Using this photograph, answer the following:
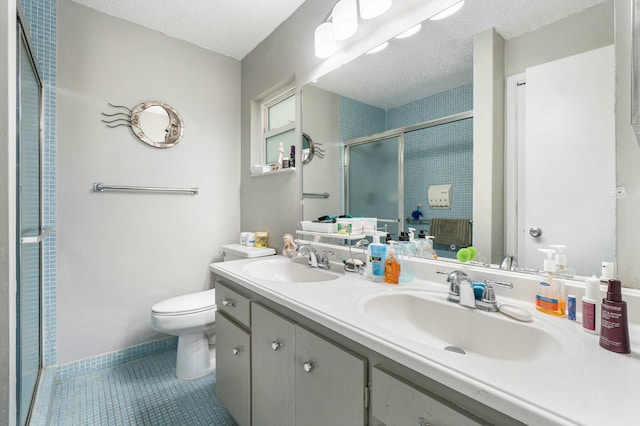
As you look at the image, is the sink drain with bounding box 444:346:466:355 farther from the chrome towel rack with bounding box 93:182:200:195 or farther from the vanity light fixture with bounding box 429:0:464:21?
the chrome towel rack with bounding box 93:182:200:195

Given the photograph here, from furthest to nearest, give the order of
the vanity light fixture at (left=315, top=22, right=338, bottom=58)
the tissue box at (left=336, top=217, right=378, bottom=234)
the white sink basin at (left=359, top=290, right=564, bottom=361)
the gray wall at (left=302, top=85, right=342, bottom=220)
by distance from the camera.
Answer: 1. the gray wall at (left=302, top=85, right=342, bottom=220)
2. the vanity light fixture at (left=315, top=22, right=338, bottom=58)
3. the tissue box at (left=336, top=217, right=378, bottom=234)
4. the white sink basin at (left=359, top=290, right=564, bottom=361)

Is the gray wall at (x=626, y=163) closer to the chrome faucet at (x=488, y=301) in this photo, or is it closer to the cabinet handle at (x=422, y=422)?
the chrome faucet at (x=488, y=301)

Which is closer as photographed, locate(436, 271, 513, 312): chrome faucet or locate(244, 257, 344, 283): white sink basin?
locate(436, 271, 513, 312): chrome faucet

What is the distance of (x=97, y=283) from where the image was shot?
6.22ft

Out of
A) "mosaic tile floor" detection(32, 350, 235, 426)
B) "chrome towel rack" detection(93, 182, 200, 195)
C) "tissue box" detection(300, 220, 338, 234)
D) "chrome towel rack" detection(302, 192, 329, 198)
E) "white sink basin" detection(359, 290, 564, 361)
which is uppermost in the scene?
"chrome towel rack" detection(93, 182, 200, 195)

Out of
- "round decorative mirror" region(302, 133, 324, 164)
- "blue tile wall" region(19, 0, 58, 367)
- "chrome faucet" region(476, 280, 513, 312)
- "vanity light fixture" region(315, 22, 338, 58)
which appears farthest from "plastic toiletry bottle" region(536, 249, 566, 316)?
"blue tile wall" region(19, 0, 58, 367)

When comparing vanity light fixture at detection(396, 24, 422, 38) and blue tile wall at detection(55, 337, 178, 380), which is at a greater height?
vanity light fixture at detection(396, 24, 422, 38)

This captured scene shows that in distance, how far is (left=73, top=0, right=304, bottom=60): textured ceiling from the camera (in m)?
1.82

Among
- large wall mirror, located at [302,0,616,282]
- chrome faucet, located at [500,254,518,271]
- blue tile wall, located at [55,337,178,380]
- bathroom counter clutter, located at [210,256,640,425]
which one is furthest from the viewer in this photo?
blue tile wall, located at [55,337,178,380]

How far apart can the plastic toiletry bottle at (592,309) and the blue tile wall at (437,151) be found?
16.6 inches

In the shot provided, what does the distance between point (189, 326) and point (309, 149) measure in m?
1.29

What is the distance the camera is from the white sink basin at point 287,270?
56.7 inches

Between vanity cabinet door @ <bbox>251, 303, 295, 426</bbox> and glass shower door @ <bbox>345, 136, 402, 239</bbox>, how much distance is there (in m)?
0.67

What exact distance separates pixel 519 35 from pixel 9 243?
5.61 feet
